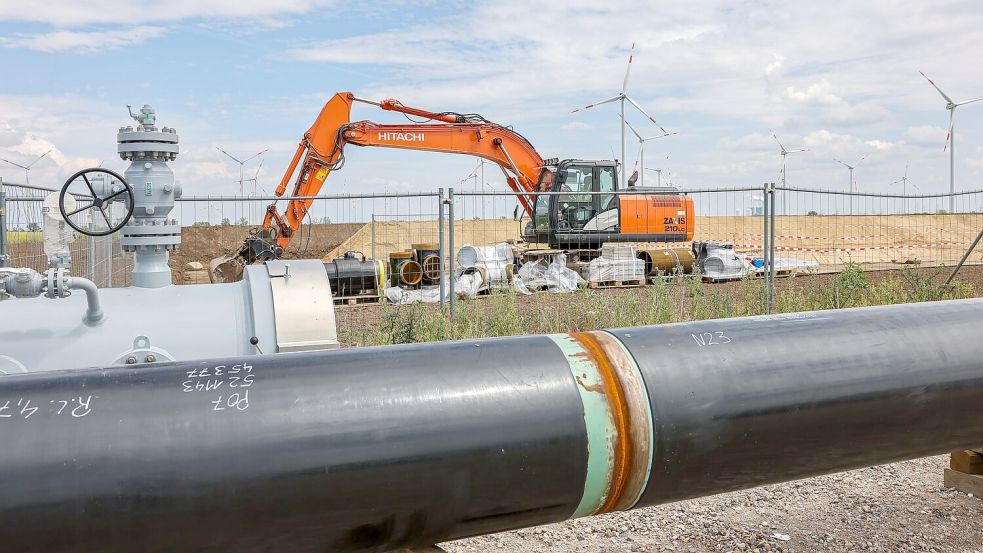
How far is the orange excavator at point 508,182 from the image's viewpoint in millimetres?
12352

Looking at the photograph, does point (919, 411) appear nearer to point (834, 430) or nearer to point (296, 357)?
point (834, 430)

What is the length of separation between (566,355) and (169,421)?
3.53 ft

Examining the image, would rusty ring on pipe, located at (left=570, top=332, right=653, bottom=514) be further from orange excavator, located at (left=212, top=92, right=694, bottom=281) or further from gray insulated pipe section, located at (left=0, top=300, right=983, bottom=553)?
orange excavator, located at (left=212, top=92, right=694, bottom=281)

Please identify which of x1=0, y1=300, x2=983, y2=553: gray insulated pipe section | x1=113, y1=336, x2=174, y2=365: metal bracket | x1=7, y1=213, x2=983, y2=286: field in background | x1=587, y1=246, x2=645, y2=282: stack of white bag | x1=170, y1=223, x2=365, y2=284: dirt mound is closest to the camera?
x1=0, y1=300, x2=983, y2=553: gray insulated pipe section

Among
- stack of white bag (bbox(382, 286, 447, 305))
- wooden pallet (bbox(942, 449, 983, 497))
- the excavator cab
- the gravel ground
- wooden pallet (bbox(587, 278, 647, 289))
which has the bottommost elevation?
the gravel ground

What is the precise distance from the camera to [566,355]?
225 centimetres

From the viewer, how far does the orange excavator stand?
12.4 metres

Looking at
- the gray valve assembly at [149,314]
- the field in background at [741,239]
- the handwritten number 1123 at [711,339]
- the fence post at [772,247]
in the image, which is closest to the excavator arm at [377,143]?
the field in background at [741,239]

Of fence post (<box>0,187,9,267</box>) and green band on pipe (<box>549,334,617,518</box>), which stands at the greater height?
fence post (<box>0,187,9,267</box>)

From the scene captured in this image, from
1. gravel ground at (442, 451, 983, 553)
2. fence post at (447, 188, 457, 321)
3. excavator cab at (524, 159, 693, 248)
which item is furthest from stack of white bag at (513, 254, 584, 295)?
gravel ground at (442, 451, 983, 553)

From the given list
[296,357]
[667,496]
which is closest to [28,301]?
[296,357]

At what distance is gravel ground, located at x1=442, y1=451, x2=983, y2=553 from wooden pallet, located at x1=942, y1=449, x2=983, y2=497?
95mm

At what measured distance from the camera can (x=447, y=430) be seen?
1.98 meters

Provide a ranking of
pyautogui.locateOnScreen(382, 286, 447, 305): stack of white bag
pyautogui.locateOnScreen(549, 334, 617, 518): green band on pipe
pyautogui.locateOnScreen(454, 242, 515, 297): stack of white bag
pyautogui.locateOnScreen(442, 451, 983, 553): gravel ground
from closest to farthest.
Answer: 1. pyautogui.locateOnScreen(549, 334, 617, 518): green band on pipe
2. pyautogui.locateOnScreen(442, 451, 983, 553): gravel ground
3. pyautogui.locateOnScreen(382, 286, 447, 305): stack of white bag
4. pyautogui.locateOnScreen(454, 242, 515, 297): stack of white bag
